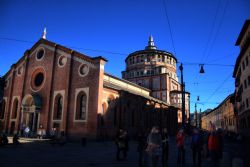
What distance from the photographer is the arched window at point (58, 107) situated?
2772 centimetres

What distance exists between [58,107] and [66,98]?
6.82ft

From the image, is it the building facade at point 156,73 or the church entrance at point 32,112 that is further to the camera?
the building facade at point 156,73

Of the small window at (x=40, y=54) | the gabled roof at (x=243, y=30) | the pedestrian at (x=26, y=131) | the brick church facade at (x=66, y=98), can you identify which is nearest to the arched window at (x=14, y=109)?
the brick church facade at (x=66, y=98)

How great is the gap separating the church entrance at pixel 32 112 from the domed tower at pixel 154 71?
94.1 ft

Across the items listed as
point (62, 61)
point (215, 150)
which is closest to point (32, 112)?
point (62, 61)

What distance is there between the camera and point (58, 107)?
28.2 meters

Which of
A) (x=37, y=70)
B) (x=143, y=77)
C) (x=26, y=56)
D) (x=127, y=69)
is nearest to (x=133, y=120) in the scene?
(x=37, y=70)

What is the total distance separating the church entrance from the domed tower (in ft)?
94.1

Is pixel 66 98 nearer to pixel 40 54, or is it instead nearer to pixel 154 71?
pixel 40 54

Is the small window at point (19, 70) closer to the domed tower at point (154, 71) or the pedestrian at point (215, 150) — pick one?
the domed tower at point (154, 71)

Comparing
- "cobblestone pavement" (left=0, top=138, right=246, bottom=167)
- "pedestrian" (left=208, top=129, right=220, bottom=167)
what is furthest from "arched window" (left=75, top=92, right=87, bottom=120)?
"pedestrian" (left=208, top=129, right=220, bottom=167)

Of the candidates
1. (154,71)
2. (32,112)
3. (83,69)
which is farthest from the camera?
(154,71)

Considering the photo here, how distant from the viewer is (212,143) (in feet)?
26.6

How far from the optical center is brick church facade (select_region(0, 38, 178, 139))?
25312 mm
